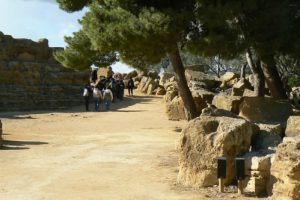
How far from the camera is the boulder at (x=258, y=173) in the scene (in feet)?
27.5

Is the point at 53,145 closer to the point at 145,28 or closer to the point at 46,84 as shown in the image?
the point at 145,28

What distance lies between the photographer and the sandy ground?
8.81 m

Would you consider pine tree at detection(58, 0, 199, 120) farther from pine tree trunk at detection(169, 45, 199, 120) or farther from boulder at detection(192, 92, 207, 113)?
boulder at detection(192, 92, 207, 113)

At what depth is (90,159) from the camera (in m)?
12.3

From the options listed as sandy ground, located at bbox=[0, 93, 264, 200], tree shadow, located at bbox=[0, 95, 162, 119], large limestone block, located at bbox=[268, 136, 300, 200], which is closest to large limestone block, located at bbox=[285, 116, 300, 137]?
sandy ground, located at bbox=[0, 93, 264, 200]

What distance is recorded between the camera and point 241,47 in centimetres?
1362

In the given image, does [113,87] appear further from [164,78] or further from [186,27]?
[186,27]

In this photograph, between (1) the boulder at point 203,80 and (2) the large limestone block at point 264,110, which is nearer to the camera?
(2) the large limestone block at point 264,110

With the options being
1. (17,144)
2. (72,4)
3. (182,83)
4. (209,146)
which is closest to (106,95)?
(182,83)

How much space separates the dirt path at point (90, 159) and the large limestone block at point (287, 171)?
150 centimetres

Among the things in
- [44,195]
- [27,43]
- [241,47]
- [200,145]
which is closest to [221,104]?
[241,47]

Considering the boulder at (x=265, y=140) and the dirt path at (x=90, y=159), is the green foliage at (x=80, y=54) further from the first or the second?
the boulder at (x=265, y=140)

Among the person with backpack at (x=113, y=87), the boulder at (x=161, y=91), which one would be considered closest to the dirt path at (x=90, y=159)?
the person with backpack at (x=113, y=87)

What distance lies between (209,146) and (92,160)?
13.1 feet
